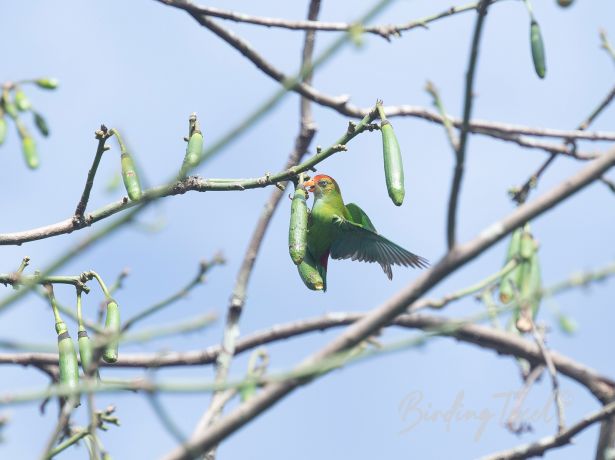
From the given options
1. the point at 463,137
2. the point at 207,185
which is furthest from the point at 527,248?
the point at 463,137

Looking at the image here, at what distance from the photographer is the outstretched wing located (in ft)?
14.3

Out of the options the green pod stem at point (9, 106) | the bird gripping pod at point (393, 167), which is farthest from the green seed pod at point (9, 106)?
the bird gripping pod at point (393, 167)

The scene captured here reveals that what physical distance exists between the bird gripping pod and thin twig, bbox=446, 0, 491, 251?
2.60 ft

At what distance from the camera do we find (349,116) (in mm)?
5328

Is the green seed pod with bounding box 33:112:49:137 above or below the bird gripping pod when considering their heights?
above

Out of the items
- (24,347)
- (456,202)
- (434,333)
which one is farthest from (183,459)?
(456,202)

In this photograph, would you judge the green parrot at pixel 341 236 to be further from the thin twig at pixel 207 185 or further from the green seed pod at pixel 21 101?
the green seed pod at pixel 21 101

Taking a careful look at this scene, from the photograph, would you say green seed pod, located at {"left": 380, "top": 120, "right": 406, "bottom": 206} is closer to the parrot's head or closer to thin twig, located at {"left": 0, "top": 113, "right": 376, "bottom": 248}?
thin twig, located at {"left": 0, "top": 113, "right": 376, "bottom": 248}

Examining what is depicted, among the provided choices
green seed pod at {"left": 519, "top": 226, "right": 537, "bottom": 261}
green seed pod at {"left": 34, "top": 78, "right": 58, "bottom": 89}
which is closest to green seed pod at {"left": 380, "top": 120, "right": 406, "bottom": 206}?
green seed pod at {"left": 519, "top": 226, "right": 537, "bottom": 261}

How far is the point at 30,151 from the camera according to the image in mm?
2979

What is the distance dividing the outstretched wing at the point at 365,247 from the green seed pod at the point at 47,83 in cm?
136

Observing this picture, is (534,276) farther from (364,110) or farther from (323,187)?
(364,110)

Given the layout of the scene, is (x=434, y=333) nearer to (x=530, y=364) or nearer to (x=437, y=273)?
(x=437, y=273)

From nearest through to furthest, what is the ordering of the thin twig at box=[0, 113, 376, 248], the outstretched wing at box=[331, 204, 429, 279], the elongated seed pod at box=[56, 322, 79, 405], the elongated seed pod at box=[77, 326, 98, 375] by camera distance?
the elongated seed pod at box=[56, 322, 79, 405] → the elongated seed pod at box=[77, 326, 98, 375] → the thin twig at box=[0, 113, 376, 248] → the outstretched wing at box=[331, 204, 429, 279]
